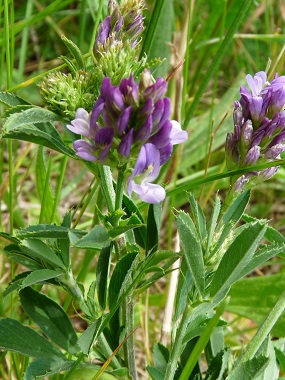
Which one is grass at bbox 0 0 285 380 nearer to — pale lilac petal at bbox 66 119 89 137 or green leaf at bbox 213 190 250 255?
green leaf at bbox 213 190 250 255

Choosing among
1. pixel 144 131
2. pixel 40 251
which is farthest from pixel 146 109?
pixel 40 251

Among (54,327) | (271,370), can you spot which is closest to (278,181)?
(271,370)

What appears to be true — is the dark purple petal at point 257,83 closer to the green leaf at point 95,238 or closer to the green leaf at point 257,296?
the green leaf at point 95,238

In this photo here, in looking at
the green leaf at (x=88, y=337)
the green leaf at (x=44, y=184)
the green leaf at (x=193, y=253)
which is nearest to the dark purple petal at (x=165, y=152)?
the green leaf at (x=193, y=253)

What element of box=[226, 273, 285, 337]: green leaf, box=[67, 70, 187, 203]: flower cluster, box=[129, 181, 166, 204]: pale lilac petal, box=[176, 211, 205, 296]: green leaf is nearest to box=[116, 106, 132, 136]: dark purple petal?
box=[67, 70, 187, 203]: flower cluster

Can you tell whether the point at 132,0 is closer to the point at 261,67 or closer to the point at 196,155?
the point at 196,155

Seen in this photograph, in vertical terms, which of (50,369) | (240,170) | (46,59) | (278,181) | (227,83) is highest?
(46,59)
